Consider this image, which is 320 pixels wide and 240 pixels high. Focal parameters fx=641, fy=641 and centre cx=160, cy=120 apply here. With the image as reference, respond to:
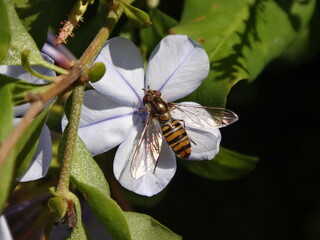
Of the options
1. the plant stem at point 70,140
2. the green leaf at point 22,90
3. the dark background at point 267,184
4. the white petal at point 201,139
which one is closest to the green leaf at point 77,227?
the plant stem at point 70,140

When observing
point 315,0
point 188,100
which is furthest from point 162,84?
point 315,0

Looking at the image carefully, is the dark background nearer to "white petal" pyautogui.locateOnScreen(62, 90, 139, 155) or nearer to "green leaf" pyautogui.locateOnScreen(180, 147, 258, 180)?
"green leaf" pyautogui.locateOnScreen(180, 147, 258, 180)

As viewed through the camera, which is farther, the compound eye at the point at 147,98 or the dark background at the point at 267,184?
the dark background at the point at 267,184

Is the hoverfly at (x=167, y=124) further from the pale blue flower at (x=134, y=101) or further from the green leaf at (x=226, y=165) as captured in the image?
the green leaf at (x=226, y=165)

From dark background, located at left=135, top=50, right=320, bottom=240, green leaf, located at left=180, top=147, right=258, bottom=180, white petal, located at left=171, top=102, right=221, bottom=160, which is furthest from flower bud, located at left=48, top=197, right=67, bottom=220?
dark background, located at left=135, top=50, right=320, bottom=240

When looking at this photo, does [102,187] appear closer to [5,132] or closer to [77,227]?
[77,227]
